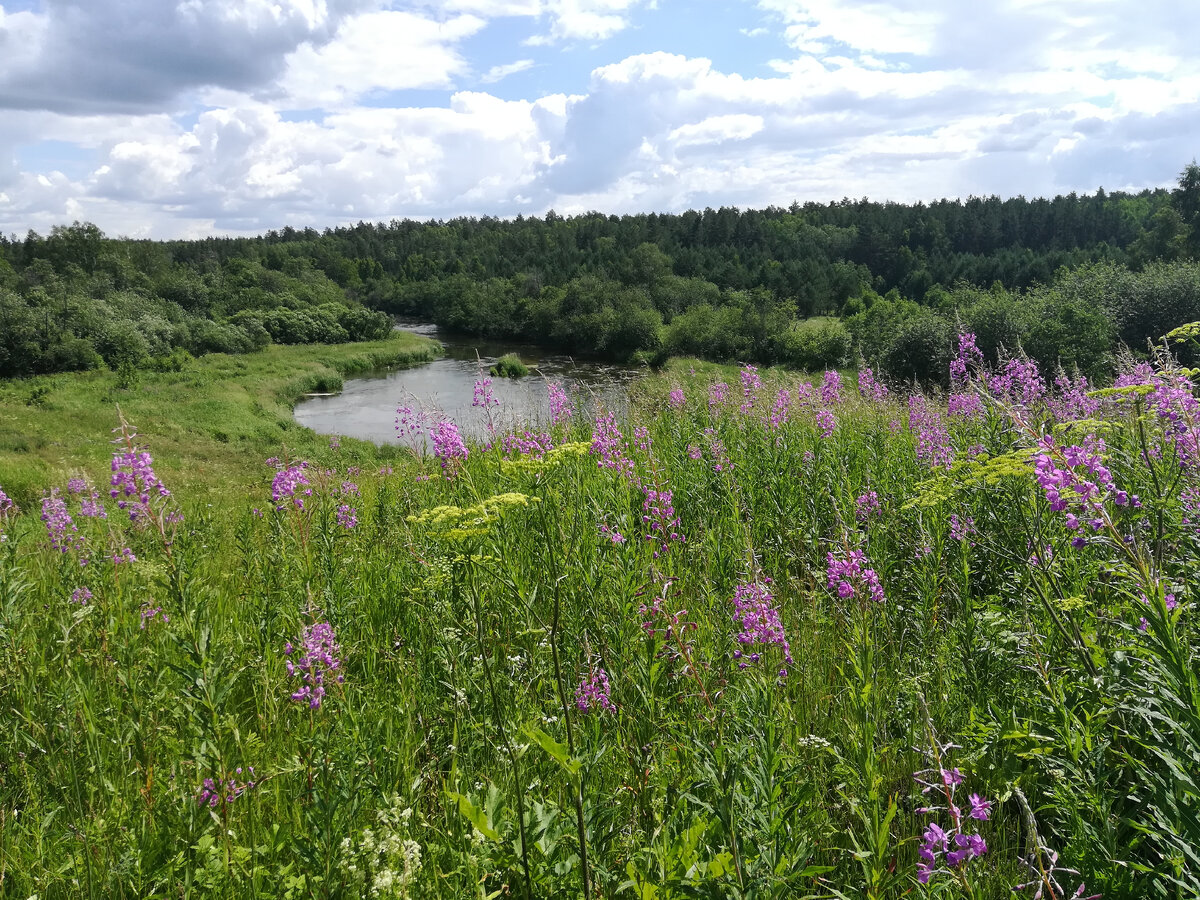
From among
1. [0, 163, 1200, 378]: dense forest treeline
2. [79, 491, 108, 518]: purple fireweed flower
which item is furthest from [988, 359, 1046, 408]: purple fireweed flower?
[0, 163, 1200, 378]: dense forest treeline

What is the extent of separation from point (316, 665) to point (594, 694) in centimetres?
122

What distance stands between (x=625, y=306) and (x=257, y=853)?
69.0 m

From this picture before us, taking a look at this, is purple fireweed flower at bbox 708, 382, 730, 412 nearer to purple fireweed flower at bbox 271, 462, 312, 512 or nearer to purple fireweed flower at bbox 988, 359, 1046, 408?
purple fireweed flower at bbox 988, 359, 1046, 408

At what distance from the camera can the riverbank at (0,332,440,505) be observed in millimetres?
20234

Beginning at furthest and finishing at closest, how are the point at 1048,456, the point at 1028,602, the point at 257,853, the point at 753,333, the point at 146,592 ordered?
1. the point at 753,333
2. the point at 146,592
3. the point at 1028,602
4. the point at 257,853
5. the point at 1048,456

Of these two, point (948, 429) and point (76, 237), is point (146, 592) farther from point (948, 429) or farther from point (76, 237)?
point (76, 237)

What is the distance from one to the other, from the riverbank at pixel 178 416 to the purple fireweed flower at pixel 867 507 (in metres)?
12.6

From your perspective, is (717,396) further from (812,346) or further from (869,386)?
(812,346)

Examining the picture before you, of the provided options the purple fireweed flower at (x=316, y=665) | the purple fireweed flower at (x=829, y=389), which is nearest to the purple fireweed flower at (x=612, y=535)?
the purple fireweed flower at (x=316, y=665)

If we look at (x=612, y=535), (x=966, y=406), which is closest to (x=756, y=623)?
(x=612, y=535)

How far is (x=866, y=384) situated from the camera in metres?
9.08

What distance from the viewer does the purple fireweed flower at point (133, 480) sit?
284 cm

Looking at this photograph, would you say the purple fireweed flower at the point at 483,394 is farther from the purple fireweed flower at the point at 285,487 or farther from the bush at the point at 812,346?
the bush at the point at 812,346

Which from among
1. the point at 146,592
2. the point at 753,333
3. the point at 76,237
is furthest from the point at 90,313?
the point at 146,592
